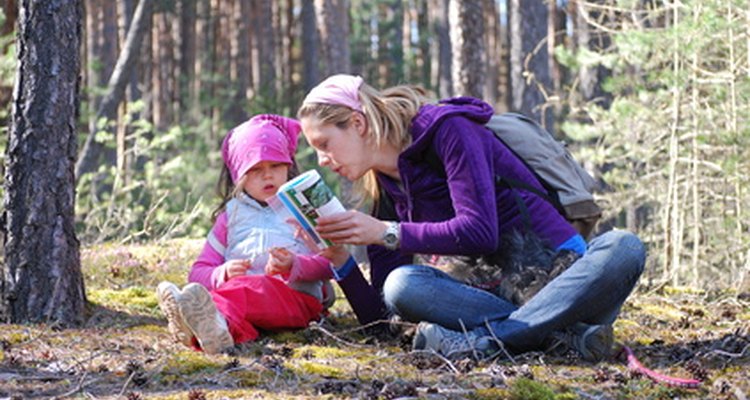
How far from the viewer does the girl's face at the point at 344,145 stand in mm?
3537

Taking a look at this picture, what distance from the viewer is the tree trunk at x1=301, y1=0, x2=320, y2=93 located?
63.7 feet

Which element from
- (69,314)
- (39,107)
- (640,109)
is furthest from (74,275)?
(640,109)

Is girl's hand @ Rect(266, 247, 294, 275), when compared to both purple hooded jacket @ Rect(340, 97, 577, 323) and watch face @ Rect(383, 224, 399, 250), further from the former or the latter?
watch face @ Rect(383, 224, 399, 250)

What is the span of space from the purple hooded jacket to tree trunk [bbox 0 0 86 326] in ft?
4.95

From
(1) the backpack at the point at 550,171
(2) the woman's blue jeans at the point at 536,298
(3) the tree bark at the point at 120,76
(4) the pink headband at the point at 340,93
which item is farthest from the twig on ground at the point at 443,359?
(3) the tree bark at the point at 120,76

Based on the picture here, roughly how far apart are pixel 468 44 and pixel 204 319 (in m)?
5.80

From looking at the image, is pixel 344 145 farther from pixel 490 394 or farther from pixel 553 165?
pixel 490 394

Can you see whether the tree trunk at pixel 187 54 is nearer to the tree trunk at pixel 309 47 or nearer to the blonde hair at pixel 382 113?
the tree trunk at pixel 309 47

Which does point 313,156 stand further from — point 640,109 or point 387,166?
point 387,166

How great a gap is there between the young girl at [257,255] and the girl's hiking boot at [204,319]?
0.04 m

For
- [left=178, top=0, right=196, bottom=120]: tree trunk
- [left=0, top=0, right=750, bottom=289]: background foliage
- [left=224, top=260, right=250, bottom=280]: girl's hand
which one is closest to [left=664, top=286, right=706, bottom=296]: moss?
[left=0, top=0, right=750, bottom=289]: background foliage

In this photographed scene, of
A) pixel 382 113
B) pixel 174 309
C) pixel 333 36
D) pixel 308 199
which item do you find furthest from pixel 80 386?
pixel 333 36

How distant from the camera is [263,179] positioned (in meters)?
4.16

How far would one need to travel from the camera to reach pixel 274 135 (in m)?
Answer: 4.17
